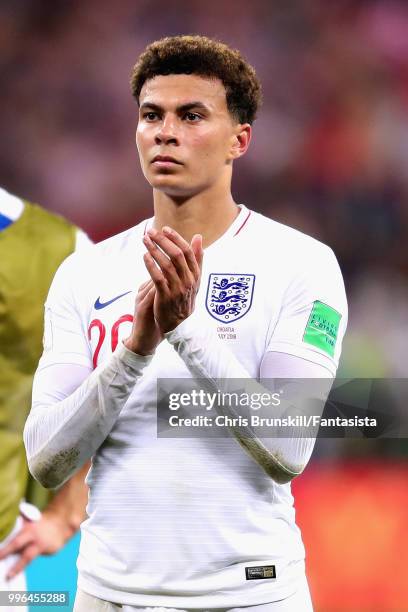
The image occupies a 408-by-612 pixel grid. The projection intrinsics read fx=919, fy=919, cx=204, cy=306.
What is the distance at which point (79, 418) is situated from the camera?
1.67 metres

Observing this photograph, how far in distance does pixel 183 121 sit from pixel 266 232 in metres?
0.29

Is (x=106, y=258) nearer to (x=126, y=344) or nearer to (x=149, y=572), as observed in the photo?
(x=126, y=344)

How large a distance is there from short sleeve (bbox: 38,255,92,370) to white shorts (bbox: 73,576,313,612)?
447 millimetres

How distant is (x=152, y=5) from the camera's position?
11.2ft

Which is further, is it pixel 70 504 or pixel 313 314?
pixel 70 504

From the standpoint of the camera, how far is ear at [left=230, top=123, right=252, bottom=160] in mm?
1955

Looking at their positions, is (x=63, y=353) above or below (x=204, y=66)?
below

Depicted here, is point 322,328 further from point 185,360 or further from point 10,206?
point 10,206

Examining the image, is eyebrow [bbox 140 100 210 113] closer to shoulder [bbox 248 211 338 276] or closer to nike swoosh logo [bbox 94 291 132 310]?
shoulder [bbox 248 211 338 276]

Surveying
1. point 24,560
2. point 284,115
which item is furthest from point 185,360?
point 284,115

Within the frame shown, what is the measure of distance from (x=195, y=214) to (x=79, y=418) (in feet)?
A: 1.63

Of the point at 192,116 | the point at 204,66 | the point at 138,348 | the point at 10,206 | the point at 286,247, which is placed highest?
the point at 10,206

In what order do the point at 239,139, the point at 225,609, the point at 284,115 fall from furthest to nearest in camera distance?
1. the point at 284,115
2. the point at 239,139
3. the point at 225,609

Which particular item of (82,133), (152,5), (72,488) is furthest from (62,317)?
(152,5)
